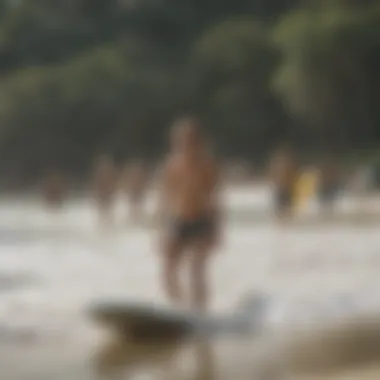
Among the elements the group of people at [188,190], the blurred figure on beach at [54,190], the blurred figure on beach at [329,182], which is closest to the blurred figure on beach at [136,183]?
the group of people at [188,190]

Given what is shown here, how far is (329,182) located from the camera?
349 cm

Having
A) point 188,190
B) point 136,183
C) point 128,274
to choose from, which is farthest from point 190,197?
point 128,274

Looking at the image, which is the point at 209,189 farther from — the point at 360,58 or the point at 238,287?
the point at 360,58

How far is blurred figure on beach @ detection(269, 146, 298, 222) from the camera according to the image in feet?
11.4

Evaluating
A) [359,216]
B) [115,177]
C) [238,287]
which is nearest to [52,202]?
[115,177]

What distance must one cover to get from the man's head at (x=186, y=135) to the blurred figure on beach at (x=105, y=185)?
0.16 meters

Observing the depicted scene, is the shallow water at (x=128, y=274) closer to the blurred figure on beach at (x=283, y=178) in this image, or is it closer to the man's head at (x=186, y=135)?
the blurred figure on beach at (x=283, y=178)

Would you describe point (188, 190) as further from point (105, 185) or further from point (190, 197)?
point (105, 185)

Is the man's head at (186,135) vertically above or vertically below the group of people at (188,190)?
above

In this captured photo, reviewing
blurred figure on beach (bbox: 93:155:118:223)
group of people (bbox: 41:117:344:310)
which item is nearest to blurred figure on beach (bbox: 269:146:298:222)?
group of people (bbox: 41:117:344:310)

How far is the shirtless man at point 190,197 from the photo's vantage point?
3.46 m

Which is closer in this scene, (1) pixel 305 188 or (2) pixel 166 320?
(2) pixel 166 320

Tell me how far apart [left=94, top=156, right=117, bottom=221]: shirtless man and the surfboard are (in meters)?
0.22

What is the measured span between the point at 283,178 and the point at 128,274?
0.42 meters
